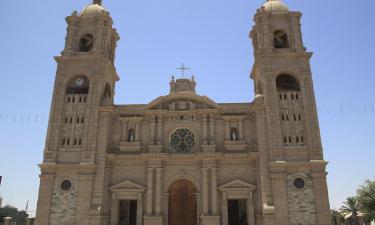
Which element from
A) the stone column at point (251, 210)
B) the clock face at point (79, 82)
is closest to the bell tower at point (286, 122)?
the stone column at point (251, 210)

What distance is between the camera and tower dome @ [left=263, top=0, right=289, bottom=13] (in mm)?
34062

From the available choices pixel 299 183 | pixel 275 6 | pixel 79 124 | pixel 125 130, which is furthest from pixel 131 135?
pixel 275 6

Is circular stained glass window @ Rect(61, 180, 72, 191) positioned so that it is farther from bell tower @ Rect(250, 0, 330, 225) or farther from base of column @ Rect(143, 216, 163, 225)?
bell tower @ Rect(250, 0, 330, 225)

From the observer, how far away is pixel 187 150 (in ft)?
99.3

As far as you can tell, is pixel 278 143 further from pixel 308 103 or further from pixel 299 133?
pixel 308 103

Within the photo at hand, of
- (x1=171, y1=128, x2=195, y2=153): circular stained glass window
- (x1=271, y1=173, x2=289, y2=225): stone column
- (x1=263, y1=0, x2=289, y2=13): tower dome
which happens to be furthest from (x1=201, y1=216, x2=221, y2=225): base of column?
(x1=263, y1=0, x2=289, y2=13): tower dome

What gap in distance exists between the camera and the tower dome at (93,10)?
34.6m

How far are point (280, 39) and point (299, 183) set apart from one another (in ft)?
50.5

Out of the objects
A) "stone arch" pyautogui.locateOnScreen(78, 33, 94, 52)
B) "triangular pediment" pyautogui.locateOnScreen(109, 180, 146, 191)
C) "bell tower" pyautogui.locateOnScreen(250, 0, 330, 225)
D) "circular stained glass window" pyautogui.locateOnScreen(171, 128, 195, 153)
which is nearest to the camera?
"bell tower" pyautogui.locateOnScreen(250, 0, 330, 225)

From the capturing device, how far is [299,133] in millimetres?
29234

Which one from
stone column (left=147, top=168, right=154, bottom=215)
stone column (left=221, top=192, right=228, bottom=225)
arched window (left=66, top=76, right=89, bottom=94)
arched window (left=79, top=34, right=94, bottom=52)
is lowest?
stone column (left=221, top=192, right=228, bottom=225)

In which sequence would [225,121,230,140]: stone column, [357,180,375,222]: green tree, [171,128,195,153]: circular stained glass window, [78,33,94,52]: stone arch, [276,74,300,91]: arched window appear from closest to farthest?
[225,121,230,140]: stone column
[171,128,195,153]: circular stained glass window
[276,74,300,91]: arched window
[78,33,94,52]: stone arch
[357,180,375,222]: green tree

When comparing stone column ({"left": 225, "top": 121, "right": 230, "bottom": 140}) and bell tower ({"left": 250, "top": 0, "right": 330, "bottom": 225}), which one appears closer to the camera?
bell tower ({"left": 250, "top": 0, "right": 330, "bottom": 225})

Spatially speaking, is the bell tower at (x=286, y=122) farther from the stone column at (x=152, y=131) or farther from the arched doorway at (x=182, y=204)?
the stone column at (x=152, y=131)
